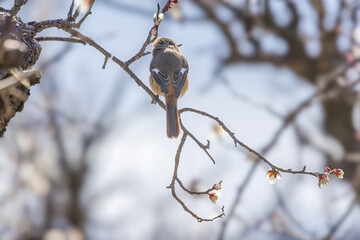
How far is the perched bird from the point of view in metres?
3.04

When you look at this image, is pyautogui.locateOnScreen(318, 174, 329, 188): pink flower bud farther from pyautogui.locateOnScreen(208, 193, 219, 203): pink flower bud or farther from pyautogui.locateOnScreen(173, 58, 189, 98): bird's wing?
pyautogui.locateOnScreen(173, 58, 189, 98): bird's wing

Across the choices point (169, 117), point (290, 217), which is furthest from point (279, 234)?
point (169, 117)

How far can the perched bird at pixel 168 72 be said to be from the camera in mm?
3041

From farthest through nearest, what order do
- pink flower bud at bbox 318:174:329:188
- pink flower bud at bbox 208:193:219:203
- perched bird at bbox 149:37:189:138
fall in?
perched bird at bbox 149:37:189:138, pink flower bud at bbox 208:193:219:203, pink flower bud at bbox 318:174:329:188

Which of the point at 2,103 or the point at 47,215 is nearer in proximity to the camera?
the point at 2,103

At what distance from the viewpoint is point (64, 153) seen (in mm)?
9570

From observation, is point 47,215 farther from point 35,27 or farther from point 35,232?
point 35,27

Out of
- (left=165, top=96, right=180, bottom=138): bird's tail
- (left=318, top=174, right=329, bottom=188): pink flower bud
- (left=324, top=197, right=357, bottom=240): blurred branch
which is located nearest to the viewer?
(left=318, top=174, right=329, bottom=188): pink flower bud

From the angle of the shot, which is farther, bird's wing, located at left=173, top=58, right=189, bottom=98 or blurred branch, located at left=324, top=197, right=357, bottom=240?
blurred branch, located at left=324, top=197, right=357, bottom=240

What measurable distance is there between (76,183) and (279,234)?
18.7 feet

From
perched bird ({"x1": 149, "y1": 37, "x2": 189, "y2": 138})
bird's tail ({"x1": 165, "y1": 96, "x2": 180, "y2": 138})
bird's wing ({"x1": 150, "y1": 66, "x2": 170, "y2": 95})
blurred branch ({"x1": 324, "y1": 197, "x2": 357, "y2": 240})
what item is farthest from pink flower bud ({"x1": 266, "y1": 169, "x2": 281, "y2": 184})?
blurred branch ({"x1": 324, "y1": 197, "x2": 357, "y2": 240})

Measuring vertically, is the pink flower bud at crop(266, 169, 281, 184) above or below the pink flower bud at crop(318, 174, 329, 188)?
above

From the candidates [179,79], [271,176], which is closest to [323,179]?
[271,176]

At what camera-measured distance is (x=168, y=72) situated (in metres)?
3.37
